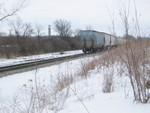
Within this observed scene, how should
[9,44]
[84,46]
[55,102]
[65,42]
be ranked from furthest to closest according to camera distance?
1. [65,42]
2. [9,44]
3. [84,46]
4. [55,102]

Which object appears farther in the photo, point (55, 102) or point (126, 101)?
point (55, 102)

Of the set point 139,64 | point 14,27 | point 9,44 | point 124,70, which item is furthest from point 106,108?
point 14,27

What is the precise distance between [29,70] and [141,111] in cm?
1117

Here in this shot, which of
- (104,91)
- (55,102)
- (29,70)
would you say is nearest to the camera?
(55,102)

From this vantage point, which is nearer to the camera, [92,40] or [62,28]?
[92,40]

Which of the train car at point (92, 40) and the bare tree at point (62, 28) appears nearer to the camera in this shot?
the train car at point (92, 40)

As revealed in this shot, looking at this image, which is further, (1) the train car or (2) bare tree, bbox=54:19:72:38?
(2) bare tree, bbox=54:19:72:38

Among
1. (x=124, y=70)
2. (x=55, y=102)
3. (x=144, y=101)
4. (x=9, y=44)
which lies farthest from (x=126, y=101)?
(x=9, y=44)

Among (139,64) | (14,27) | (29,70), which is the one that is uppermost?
(14,27)

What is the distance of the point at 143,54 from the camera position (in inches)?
191

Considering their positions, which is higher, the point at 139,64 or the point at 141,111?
the point at 139,64

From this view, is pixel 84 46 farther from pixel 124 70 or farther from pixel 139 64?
pixel 139 64

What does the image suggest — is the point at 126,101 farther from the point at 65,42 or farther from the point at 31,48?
the point at 65,42

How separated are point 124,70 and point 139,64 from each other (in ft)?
8.39
